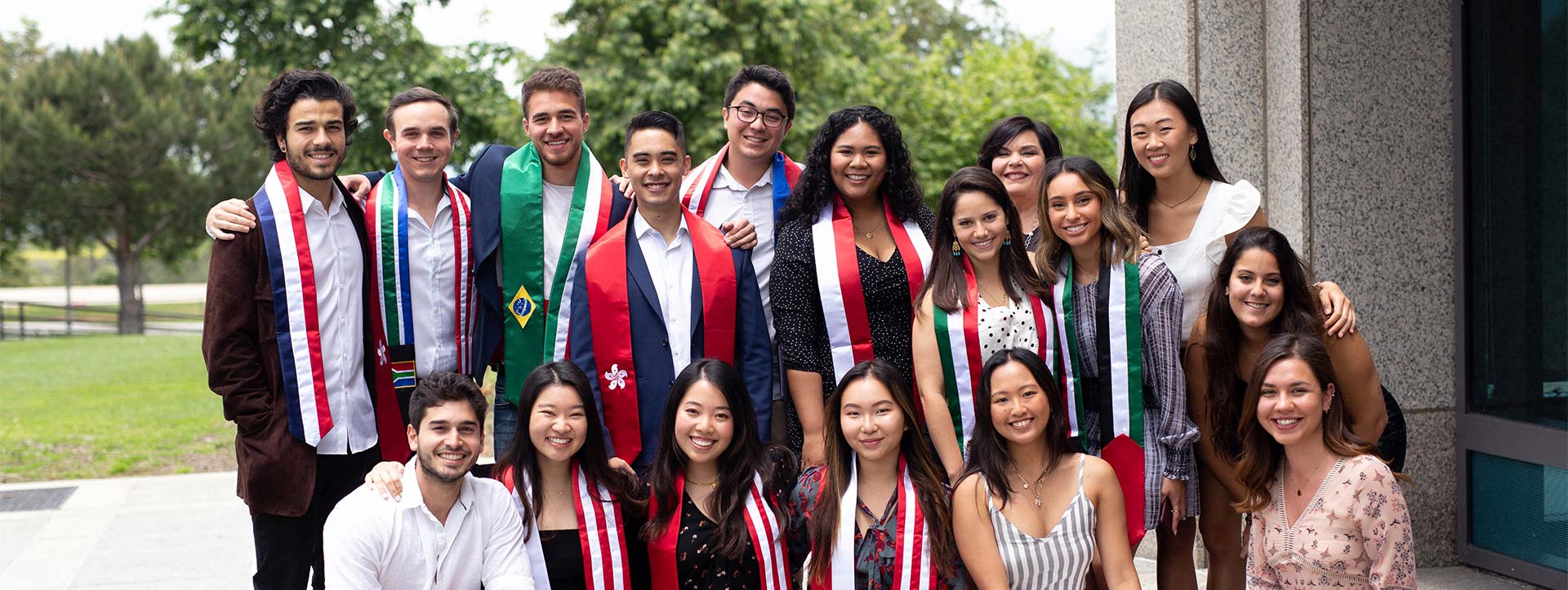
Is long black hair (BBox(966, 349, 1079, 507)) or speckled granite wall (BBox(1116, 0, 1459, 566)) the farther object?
speckled granite wall (BBox(1116, 0, 1459, 566))

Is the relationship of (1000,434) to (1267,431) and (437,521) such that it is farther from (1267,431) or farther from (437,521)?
(437,521)

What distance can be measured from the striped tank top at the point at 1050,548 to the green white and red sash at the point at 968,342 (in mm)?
301

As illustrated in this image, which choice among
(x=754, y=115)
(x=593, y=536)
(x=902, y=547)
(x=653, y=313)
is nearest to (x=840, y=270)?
(x=653, y=313)

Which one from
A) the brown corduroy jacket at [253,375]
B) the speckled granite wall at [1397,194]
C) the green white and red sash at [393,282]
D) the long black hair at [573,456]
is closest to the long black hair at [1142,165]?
the speckled granite wall at [1397,194]

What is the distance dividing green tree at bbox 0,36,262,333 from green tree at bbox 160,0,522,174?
560 inches

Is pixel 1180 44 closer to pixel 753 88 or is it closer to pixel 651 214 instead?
pixel 753 88

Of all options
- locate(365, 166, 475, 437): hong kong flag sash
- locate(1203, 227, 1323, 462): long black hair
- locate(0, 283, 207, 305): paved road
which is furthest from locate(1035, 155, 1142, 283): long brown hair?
locate(0, 283, 207, 305): paved road

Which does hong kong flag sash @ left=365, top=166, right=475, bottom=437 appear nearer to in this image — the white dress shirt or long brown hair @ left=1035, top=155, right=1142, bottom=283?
the white dress shirt

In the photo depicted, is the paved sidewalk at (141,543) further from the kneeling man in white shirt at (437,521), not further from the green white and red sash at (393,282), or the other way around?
the kneeling man in white shirt at (437,521)

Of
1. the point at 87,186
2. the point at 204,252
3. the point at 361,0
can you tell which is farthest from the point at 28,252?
the point at 361,0

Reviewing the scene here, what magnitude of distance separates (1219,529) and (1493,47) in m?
2.57

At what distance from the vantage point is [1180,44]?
5.54 meters

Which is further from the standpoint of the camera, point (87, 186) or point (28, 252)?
point (28, 252)

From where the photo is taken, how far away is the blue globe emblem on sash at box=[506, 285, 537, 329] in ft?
14.5
